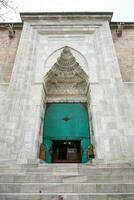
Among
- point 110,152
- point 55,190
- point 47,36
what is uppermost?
point 47,36

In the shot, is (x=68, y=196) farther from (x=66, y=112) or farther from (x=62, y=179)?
(x=66, y=112)

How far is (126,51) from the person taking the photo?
444 inches

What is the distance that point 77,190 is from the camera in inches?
198

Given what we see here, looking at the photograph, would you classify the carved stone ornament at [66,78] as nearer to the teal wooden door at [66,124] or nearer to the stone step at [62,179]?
the teal wooden door at [66,124]

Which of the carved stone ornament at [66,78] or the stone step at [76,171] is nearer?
the stone step at [76,171]

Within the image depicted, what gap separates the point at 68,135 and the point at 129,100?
10.4ft

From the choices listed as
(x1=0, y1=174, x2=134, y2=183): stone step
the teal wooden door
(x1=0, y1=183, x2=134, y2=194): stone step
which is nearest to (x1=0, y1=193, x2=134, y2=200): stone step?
(x1=0, y1=183, x2=134, y2=194): stone step

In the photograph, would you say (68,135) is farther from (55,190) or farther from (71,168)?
(55,190)

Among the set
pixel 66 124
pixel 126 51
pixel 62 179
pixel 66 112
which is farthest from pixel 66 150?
pixel 126 51

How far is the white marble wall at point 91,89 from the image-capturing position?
25.3ft

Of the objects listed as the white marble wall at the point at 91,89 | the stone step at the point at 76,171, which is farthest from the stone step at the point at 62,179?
the white marble wall at the point at 91,89

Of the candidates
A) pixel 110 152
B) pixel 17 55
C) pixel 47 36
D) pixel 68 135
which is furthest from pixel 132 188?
pixel 47 36

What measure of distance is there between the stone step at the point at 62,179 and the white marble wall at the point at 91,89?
1.79 m

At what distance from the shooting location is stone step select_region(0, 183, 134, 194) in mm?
4996
